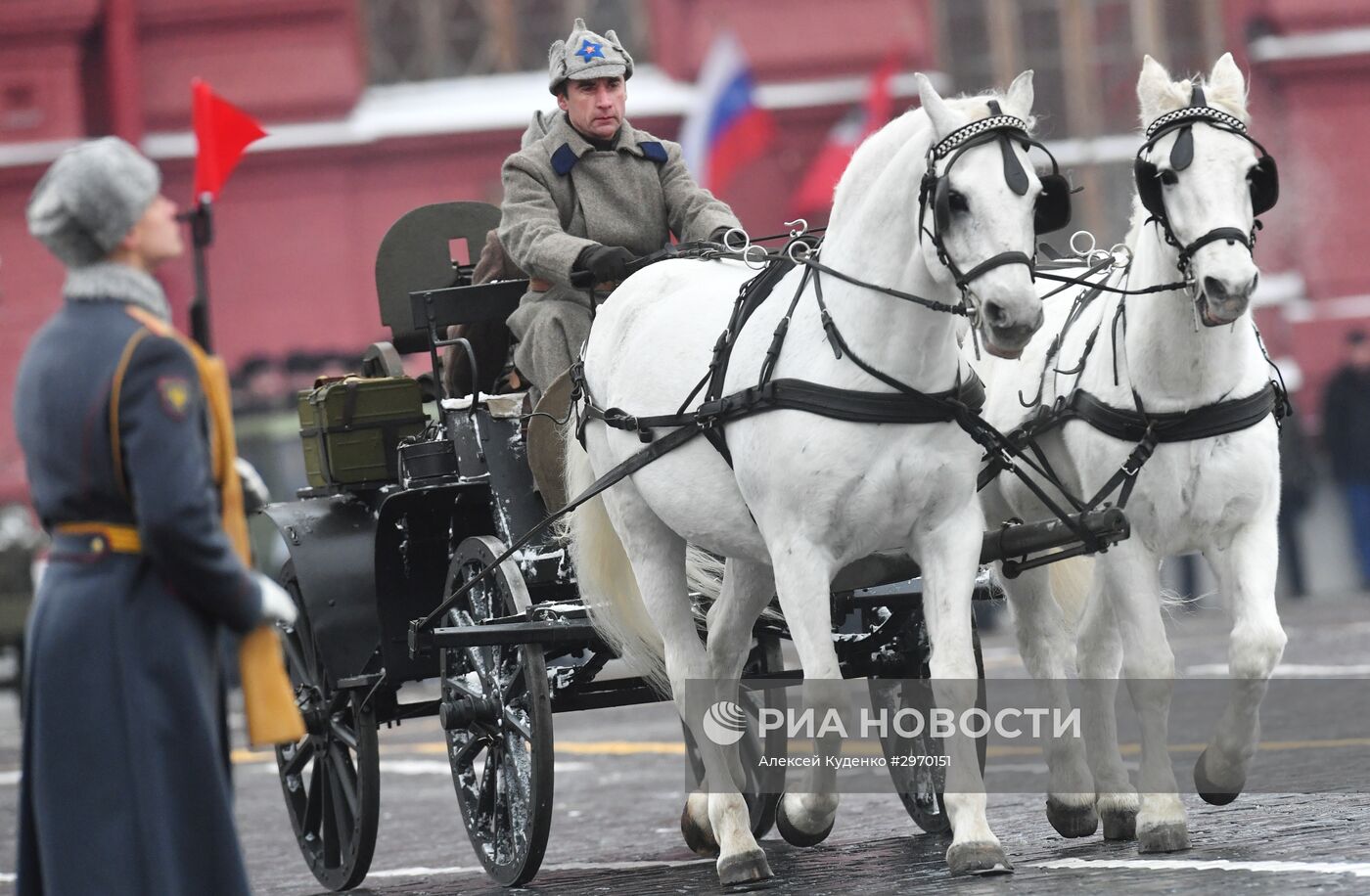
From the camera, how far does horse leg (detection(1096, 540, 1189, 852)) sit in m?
6.38

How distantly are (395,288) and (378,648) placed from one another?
141 centimetres

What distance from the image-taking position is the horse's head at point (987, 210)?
225 inches

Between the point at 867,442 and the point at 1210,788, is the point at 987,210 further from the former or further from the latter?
the point at 1210,788

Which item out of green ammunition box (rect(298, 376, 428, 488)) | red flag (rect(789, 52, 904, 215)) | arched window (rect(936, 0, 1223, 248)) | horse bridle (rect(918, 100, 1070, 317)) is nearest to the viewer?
horse bridle (rect(918, 100, 1070, 317))

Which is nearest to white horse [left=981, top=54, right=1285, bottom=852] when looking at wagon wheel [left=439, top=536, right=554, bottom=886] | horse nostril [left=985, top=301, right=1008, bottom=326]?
horse nostril [left=985, top=301, right=1008, bottom=326]

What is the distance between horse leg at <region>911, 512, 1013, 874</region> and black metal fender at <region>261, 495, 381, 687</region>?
92.1 inches

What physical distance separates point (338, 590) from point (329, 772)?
66 cm

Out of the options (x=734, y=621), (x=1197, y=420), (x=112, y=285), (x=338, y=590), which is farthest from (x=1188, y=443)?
(x=112, y=285)

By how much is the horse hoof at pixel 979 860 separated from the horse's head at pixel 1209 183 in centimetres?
148

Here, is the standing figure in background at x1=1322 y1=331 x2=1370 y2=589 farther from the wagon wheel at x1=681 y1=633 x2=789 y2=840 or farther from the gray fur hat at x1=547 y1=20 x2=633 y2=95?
the gray fur hat at x1=547 y1=20 x2=633 y2=95

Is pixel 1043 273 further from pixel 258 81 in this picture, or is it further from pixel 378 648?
pixel 258 81

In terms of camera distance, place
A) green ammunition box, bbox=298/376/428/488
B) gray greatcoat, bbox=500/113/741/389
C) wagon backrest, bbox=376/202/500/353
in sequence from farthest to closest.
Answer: wagon backrest, bbox=376/202/500/353 < green ammunition box, bbox=298/376/428/488 < gray greatcoat, bbox=500/113/741/389

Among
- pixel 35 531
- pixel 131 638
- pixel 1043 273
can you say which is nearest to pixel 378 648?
pixel 1043 273

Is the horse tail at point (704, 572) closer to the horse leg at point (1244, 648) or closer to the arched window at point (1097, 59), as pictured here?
the horse leg at point (1244, 648)
